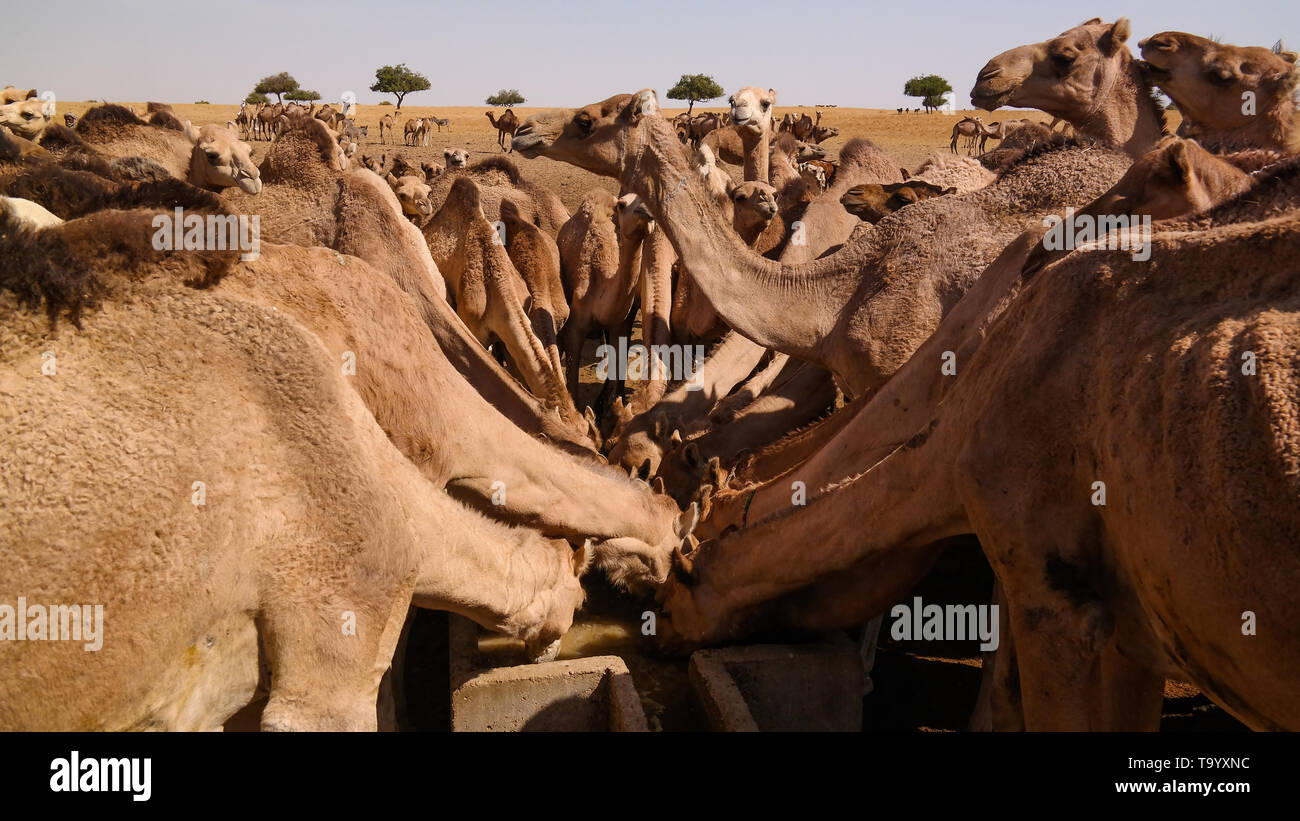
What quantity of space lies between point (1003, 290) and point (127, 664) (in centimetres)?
425

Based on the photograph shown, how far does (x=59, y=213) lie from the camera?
3.77 m

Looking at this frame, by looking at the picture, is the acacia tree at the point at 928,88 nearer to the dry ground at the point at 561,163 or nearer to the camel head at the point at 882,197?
the dry ground at the point at 561,163

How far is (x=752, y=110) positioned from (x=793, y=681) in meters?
7.85

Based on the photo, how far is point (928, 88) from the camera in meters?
68.5

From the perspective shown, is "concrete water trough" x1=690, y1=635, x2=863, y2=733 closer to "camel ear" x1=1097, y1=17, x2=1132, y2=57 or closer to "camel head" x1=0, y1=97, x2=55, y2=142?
"camel ear" x1=1097, y1=17, x2=1132, y2=57

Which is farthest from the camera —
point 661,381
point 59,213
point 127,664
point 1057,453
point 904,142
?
point 904,142

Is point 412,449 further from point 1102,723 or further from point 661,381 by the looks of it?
point 661,381

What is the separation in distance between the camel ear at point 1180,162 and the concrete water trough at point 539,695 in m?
3.50

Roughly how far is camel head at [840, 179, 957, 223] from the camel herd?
692 millimetres

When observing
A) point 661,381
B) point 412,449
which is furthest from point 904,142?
point 412,449

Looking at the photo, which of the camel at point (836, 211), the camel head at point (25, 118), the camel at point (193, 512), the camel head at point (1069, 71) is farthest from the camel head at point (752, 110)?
the camel at point (193, 512)

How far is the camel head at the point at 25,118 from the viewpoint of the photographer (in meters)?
9.80

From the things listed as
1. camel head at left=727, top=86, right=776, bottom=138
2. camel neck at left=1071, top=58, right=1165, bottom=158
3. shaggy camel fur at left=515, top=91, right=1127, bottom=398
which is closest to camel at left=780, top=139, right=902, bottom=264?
camel head at left=727, top=86, right=776, bottom=138

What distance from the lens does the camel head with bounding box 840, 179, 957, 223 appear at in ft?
23.6
